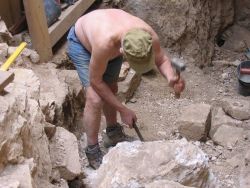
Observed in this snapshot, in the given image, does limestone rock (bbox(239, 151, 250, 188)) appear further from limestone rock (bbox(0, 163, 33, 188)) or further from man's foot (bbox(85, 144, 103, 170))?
limestone rock (bbox(0, 163, 33, 188))

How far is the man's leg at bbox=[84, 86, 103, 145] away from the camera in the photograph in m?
3.35

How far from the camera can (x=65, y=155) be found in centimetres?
297

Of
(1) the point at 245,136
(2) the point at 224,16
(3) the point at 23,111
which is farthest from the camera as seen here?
(2) the point at 224,16

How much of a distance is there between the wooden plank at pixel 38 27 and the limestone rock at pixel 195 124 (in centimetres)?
138

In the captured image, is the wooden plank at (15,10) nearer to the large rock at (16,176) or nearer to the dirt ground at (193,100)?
the dirt ground at (193,100)

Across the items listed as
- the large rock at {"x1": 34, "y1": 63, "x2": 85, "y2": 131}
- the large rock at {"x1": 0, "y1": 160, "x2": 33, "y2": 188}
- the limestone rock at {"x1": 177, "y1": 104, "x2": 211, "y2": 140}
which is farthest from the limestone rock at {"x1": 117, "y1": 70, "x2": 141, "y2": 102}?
the large rock at {"x1": 0, "y1": 160, "x2": 33, "y2": 188}

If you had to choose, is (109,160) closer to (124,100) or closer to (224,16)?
(124,100)

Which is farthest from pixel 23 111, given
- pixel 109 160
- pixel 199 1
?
pixel 199 1

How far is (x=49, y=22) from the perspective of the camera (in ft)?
13.9

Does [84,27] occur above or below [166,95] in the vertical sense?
above

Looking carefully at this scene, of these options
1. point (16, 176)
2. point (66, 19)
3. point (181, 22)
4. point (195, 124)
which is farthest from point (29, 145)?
point (181, 22)

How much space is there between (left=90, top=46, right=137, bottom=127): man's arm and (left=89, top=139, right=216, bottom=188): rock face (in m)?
0.38

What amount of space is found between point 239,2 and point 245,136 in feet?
10.0

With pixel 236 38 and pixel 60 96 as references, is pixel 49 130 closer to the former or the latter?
pixel 60 96
